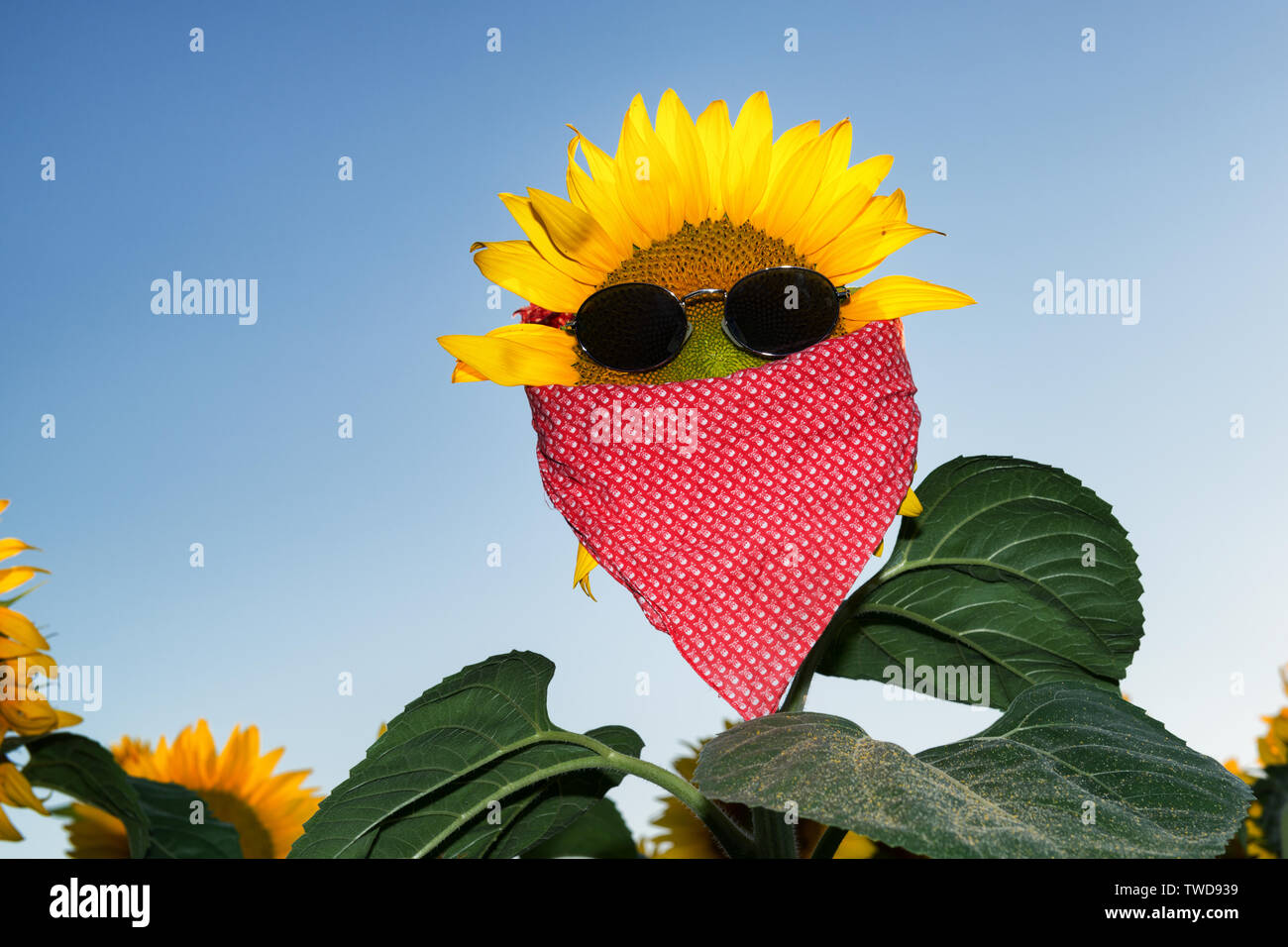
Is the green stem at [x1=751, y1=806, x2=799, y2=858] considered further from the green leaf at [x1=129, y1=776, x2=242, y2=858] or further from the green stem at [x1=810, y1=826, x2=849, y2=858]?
the green leaf at [x1=129, y1=776, x2=242, y2=858]

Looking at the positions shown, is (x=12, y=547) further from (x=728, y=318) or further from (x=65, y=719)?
(x=728, y=318)

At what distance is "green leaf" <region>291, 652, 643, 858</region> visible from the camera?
768mm

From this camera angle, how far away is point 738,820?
2.97 ft

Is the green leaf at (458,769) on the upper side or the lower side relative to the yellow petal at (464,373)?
lower


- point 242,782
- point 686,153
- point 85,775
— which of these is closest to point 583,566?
point 686,153

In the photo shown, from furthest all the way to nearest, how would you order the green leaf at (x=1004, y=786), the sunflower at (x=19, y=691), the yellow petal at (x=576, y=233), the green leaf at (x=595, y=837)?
the sunflower at (x=19, y=691) < the green leaf at (x=595, y=837) < the yellow petal at (x=576, y=233) < the green leaf at (x=1004, y=786)

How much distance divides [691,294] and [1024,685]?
52cm

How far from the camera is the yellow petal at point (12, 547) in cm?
130

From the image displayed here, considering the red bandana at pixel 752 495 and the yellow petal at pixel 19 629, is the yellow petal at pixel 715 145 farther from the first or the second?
the yellow petal at pixel 19 629

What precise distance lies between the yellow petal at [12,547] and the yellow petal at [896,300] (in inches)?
45.8

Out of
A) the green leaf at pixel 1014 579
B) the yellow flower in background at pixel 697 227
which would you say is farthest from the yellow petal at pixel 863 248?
the green leaf at pixel 1014 579

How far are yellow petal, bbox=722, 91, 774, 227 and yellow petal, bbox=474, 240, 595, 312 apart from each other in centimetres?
16
